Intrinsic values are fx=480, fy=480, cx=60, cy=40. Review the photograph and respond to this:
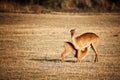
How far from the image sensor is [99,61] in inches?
520

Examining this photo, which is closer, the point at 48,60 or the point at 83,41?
the point at 83,41

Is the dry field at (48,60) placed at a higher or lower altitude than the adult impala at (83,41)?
lower

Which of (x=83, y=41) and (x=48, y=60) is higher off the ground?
(x=83, y=41)

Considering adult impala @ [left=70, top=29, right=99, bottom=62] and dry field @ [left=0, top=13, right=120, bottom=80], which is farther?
adult impala @ [left=70, top=29, right=99, bottom=62]

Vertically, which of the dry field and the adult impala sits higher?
the adult impala

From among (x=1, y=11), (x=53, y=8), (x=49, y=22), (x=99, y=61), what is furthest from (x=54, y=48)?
(x=53, y=8)

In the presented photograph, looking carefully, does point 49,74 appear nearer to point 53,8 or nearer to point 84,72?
point 84,72

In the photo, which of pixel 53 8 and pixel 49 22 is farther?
pixel 53 8

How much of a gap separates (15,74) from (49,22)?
1696 centimetres

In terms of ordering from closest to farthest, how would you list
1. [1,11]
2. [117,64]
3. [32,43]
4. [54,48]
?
[117,64], [54,48], [32,43], [1,11]

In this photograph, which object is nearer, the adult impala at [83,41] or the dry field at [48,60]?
the dry field at [48,60]

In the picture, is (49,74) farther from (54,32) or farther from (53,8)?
(53,8)

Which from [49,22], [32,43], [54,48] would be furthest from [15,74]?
[49,22]

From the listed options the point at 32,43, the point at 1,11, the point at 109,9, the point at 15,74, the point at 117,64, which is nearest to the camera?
the point at 15,74
